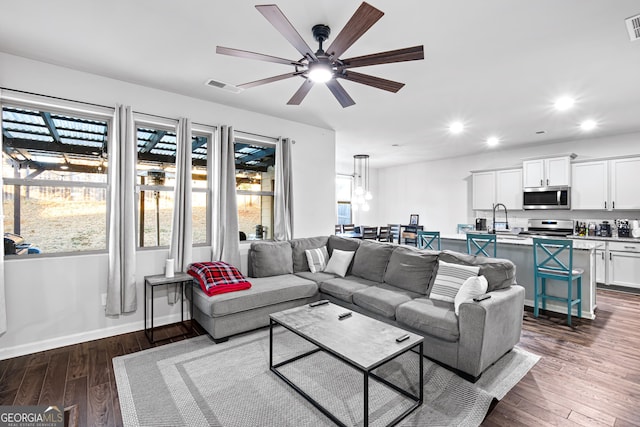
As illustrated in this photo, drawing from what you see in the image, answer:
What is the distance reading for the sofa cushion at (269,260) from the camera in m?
4.09

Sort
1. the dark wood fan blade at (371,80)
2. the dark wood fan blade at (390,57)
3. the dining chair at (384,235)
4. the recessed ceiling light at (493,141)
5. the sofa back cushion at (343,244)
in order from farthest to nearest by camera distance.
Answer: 1. the dining chair at (384,235)
2. the recessed ceiling light at (493,141)
3. the sofa back cushion at (343,244)
4. the dark wood fan blade at (371,80)
5. the dark wood fan blade at (390,57)

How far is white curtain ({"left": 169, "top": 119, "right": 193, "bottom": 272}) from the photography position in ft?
12.2

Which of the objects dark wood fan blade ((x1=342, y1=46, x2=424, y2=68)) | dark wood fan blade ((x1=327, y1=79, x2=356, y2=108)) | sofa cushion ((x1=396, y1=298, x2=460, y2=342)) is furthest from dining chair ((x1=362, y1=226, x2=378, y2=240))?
dark wood fan blade ((x1=342, y1=46, x2=424, y2=68))

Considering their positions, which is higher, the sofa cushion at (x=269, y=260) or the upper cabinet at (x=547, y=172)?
the upper cabinet at (x=547, y=172)

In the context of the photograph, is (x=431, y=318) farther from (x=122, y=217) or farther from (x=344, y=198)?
(x=344, y=198)

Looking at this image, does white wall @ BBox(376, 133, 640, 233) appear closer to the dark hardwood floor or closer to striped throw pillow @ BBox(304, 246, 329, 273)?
the dark hardwood floor

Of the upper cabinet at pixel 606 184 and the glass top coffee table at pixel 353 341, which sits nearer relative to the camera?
the glass top coffee table at pixel 353 341

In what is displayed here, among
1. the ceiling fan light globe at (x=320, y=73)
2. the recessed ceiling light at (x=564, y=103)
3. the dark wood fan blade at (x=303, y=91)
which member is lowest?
the ceiling fan light globe at (x=320, y=73)

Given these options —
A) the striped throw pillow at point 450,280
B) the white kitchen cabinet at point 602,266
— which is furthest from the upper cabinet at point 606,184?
the striped throw pillow at point 450,280

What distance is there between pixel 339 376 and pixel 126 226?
2653 mm

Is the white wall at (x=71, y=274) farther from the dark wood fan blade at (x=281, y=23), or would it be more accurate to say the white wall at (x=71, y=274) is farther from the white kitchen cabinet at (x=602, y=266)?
the white kitchen cabinet at (x=602, y=266)

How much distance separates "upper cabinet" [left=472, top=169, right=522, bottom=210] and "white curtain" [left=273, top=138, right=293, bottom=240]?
15.5 ft

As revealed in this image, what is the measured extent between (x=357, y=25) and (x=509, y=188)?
20.1ft

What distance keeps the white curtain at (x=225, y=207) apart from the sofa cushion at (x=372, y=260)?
1.63 meters
